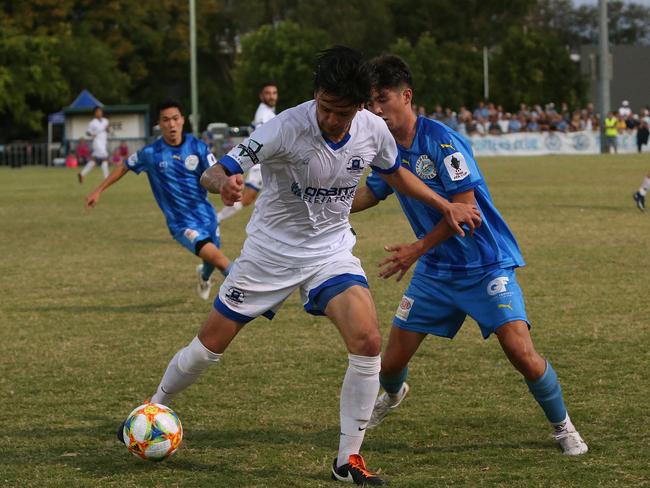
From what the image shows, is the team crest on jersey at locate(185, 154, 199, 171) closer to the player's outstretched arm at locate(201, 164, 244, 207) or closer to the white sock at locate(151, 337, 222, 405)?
the white sock at locate(151, 337, 222, 405)

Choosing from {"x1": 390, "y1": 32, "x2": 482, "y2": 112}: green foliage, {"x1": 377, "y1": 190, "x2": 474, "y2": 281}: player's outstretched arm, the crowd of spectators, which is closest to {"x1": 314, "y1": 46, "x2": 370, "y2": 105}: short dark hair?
{"x1": 377, "y1": 190, "x2": 474, "y2": 281}: player's outstretched arm

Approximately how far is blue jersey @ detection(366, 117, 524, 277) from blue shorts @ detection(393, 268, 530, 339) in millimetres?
57

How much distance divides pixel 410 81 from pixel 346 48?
718 millimetres

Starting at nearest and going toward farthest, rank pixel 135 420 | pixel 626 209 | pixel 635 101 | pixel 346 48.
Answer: pixel 346 48, pixel 135 420, pixel 626 209, pixel 635 101

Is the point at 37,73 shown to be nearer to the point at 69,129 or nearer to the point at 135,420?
the point at 69,129

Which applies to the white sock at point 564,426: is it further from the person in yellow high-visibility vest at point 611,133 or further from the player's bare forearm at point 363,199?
the person in yellow high-visibility vest at point 611,133

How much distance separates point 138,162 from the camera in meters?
11.1

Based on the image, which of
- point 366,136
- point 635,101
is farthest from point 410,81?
point 635,101

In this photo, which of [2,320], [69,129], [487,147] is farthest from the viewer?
[69,129]

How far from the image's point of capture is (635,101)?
88125 mm

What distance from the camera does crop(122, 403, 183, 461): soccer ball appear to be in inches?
219

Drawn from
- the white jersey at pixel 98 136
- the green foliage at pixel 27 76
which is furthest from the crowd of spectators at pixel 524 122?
the green foliage at pixel 27 76

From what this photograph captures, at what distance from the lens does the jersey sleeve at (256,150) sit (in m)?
5.15

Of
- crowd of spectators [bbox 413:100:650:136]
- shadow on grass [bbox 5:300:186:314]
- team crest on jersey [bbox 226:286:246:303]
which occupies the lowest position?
crowd of spectators [bbox 413:100:650:136]
